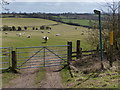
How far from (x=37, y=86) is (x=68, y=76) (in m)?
1.99

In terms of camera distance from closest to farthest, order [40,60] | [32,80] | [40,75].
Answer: [32,80]
[40,75]
[40,60]

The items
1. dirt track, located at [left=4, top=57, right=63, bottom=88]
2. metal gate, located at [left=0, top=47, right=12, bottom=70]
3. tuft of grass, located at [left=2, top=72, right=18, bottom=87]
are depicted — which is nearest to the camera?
dirt track, located at [left=4, top=57, right=63, bottom=88]

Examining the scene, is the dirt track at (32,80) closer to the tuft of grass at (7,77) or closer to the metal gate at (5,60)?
the tuft of grass at (7,77)

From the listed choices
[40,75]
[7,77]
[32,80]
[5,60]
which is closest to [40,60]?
[5,60]

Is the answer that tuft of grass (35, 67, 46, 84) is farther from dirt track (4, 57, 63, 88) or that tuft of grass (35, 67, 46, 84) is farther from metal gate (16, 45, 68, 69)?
metal gate (16, 45, 68, 69)

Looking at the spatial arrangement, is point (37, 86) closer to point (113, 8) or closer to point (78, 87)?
point (78, 87)

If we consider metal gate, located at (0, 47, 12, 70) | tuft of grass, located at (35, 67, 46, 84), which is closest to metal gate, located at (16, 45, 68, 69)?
tuft of grass, located at (35, 67, 46, 84)

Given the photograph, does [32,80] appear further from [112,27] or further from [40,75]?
[112,27]

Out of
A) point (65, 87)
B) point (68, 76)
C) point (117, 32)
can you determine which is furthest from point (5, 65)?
point (117, 32)

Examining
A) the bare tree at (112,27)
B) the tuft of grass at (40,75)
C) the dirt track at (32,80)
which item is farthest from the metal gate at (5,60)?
the bare tree at (112,27)

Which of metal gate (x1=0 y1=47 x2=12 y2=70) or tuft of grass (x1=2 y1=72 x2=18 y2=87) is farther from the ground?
metal gate (x1=0 y1=47 x2=12 y2=70)

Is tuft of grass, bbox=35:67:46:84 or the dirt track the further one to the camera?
tuft of grass, bbox=35:67:46:84

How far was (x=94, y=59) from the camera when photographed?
1293cm

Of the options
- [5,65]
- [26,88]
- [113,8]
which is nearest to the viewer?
[26,88]
